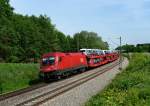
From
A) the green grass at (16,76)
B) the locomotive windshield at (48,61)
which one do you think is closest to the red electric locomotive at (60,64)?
the locomotive windshield at (48,61)

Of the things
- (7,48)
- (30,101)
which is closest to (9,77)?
(30,101)

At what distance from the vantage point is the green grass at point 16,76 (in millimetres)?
37062

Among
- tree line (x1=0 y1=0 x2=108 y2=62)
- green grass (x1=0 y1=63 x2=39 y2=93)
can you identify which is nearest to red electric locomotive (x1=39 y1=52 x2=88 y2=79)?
green grass (x1=0 y1=63 x2=39 y2=93)

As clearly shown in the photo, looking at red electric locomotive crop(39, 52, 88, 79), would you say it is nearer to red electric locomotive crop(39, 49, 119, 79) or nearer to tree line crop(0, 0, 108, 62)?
red electric locomotive crop(39, 49, 119, 79)

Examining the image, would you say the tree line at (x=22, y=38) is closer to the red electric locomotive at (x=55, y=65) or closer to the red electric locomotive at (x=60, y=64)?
the red electric locomotive at (x=60, y=64)

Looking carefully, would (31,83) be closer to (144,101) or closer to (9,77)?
(9,77)

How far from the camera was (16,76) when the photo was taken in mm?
40844

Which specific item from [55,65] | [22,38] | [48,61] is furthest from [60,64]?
[22,38]

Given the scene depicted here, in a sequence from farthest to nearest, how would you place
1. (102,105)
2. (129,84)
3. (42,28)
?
(42,28) < (129,84) < (102,105)

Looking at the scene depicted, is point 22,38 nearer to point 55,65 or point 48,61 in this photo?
point 48,61

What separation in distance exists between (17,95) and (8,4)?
52.1m

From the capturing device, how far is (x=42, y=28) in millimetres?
112375

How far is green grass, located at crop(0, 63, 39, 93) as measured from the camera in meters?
37.1

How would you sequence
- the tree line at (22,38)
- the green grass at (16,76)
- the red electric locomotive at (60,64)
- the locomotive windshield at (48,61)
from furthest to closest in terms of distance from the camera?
the tree line at (22,38) → the locomotive windshield at (48,61) → the red electric locomotive at (60,64) → the green grass at (16,76)
